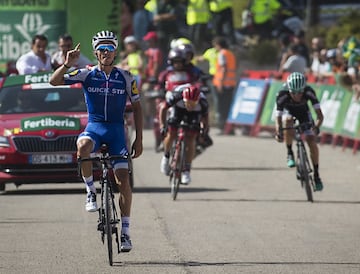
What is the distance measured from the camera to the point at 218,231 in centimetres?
1370

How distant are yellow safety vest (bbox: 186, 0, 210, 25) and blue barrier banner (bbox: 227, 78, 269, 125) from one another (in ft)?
20.2

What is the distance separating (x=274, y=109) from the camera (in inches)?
1104

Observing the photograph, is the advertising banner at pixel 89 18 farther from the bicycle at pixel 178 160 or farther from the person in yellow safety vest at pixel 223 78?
the bicycle at pixel 178 160

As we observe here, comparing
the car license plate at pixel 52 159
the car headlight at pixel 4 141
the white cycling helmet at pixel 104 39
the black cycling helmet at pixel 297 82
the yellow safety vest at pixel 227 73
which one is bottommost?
the yellow safety vest at pixel 227 73

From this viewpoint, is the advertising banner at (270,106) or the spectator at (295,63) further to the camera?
the advertising banner at (270,106)

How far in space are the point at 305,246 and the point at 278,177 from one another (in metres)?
7.79

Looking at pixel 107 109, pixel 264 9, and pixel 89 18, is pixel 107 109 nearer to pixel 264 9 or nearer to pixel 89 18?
pixel 89 18

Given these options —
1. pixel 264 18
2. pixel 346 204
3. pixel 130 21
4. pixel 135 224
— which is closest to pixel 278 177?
pixel 346 204

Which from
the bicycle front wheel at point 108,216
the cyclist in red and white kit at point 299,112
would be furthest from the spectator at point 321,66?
the bicycle front wheel at point 108,216

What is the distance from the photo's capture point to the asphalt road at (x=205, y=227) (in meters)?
11.5

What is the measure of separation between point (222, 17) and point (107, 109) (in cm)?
2723

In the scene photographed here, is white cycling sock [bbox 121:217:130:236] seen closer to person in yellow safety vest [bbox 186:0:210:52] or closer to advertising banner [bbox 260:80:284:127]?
advertising banner [bbox 260:80:284:127]

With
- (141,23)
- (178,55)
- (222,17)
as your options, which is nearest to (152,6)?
(141,23)

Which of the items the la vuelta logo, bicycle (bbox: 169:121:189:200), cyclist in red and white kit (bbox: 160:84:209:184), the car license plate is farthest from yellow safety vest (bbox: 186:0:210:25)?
the car license plate
